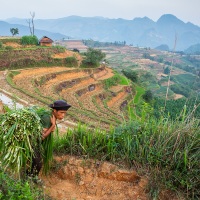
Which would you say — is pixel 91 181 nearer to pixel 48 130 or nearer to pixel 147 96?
pixel 48 130

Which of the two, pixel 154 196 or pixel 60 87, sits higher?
pixel 154 196

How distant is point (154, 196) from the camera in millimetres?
3482

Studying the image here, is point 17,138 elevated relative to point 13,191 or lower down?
elevated

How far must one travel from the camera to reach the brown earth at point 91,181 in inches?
144

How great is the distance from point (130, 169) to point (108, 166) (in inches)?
14.5

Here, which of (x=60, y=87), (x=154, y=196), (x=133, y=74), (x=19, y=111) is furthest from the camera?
(x=133, y=74)

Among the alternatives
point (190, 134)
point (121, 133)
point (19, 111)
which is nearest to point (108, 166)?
point (121, 133)

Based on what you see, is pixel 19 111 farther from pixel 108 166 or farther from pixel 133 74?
pixel 133 74

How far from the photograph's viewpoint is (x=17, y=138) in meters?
2.97

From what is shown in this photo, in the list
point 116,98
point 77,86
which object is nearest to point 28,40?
point 77,86

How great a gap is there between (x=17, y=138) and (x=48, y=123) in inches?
22.1

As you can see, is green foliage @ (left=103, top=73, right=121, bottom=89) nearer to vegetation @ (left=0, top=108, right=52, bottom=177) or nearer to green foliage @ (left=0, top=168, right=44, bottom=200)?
vegetation @ (left=0, top=108, right=52, bottom=177)

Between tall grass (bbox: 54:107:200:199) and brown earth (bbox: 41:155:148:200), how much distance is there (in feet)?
0.56

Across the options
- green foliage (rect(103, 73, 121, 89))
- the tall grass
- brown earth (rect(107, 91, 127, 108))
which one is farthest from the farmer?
green foliage (rect(103, 73, 121, 89))
